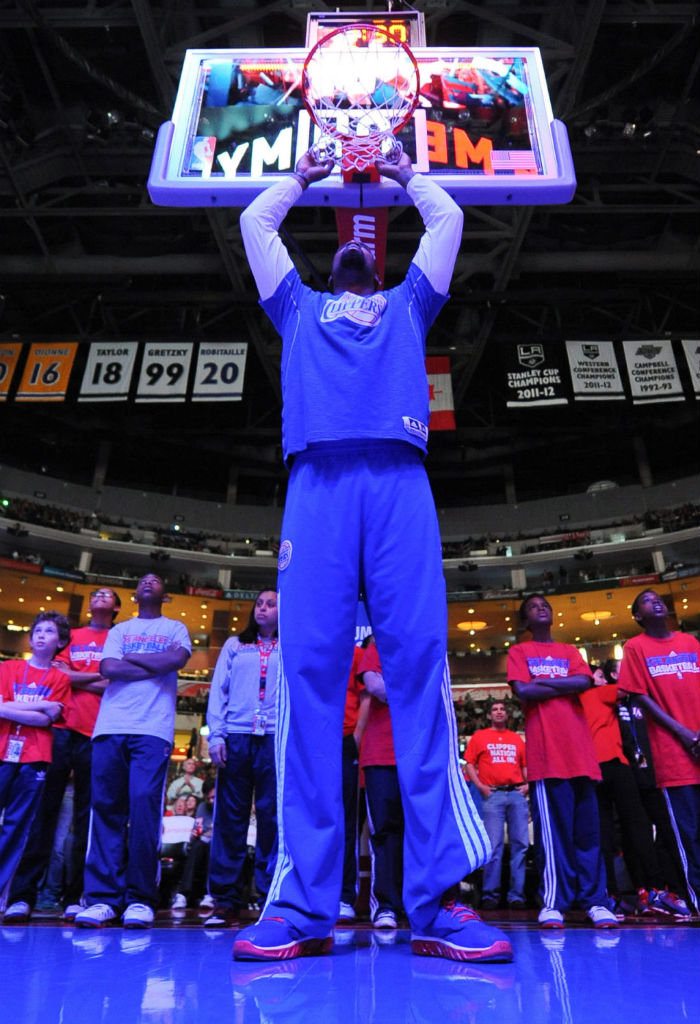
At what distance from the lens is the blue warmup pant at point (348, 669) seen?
184cm

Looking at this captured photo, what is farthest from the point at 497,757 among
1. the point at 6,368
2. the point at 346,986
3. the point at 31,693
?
the point at 6,368

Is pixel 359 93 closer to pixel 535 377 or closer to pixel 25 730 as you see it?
pixel 25 730

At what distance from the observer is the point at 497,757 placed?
700 cm

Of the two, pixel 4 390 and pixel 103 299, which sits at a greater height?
pixel 103 299

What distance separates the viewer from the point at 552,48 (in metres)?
11.8

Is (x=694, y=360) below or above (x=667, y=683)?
above

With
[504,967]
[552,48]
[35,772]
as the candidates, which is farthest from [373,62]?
[552,48]

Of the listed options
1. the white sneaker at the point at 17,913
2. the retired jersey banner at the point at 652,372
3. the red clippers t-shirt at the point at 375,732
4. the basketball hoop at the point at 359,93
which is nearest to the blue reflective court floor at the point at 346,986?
the white sneaker at the point at 17,913

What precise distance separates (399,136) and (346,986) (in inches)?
139

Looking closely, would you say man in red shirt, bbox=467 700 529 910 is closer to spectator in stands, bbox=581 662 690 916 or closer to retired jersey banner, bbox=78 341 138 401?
spectator in stands, bbox=581 662 690 916

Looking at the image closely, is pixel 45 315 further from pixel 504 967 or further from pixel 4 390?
pixel 504 967

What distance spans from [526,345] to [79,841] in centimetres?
1402

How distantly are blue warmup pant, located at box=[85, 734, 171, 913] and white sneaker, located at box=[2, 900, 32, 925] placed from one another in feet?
1.03

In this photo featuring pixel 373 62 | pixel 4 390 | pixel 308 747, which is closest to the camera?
pixel 308 747
